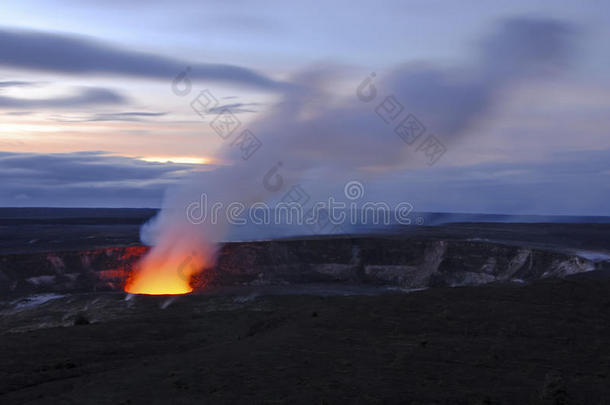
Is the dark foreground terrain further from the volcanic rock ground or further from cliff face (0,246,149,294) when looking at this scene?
cliff face (0,246,149,294)

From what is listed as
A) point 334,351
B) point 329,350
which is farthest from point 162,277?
point 334,351

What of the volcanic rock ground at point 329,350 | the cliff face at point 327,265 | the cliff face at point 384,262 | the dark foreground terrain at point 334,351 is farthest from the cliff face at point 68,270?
the dark foreground terrain at point 334,351

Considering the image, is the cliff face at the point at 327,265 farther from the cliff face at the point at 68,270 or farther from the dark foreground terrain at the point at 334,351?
the dark foreground terrain at the point at 334,351

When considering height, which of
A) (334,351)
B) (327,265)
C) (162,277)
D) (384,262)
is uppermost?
(162,277)

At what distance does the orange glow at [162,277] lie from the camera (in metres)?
56.6

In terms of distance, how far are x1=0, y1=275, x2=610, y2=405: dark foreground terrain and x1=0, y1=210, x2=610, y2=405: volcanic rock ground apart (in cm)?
8

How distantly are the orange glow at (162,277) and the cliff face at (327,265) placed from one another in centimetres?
157

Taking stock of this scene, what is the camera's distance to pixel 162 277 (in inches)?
2341

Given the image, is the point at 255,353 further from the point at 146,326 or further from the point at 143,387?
the point at 146,326

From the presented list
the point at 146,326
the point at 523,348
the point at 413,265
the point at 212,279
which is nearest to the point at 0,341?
the point at 146,326

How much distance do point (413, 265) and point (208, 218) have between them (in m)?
26.6

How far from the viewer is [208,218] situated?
71.4 metres

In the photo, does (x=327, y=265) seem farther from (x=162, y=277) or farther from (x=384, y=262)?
(x=162, y=277)

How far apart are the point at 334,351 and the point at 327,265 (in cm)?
5032
